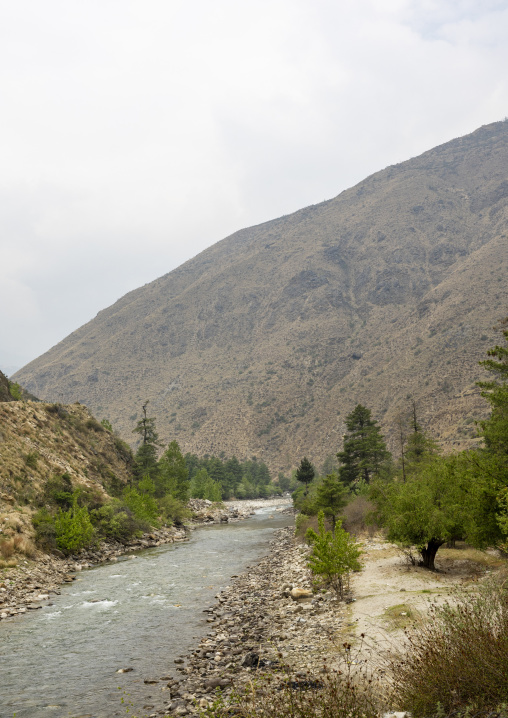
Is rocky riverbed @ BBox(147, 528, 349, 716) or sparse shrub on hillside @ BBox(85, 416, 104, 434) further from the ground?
sparse shrub on hillside @ BBox(85, 416, 104, 434)

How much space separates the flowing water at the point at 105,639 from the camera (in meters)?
11.0

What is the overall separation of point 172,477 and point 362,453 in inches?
1150

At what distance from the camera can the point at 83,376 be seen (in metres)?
184

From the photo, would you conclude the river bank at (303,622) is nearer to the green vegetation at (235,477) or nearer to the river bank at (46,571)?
the river bank at (46,571)

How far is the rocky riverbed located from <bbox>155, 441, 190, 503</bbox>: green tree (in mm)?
38719

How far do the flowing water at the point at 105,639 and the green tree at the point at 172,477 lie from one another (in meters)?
31.4

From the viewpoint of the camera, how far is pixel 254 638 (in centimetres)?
1451

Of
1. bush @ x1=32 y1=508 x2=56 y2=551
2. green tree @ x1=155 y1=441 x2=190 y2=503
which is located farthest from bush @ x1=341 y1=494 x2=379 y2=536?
green tree @ x1=155 y1=441 x2=190 y2=503

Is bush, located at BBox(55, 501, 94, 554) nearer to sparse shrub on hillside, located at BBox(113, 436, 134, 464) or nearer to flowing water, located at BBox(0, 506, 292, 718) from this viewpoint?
flowing water, located at BBox(0, 506, 292, 718)

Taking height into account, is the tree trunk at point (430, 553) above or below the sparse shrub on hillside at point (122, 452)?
below

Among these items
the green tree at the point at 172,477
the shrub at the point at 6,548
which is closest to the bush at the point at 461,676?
the shrub at the point at 6,548

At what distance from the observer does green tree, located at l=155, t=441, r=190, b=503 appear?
198ft

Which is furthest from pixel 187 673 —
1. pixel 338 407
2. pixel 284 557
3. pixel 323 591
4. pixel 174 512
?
pixel 338 407

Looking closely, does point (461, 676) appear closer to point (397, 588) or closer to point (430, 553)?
point (397, 588)
